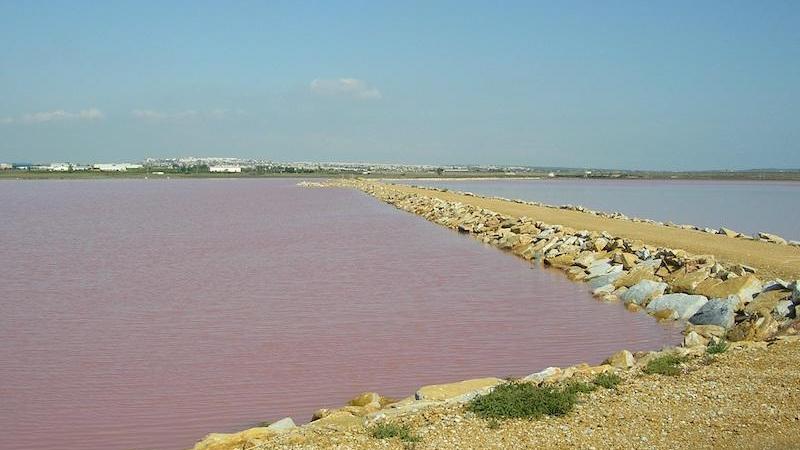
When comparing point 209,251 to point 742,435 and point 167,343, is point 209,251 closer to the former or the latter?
point 167,343

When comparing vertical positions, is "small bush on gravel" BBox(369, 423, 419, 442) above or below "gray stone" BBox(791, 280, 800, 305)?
below

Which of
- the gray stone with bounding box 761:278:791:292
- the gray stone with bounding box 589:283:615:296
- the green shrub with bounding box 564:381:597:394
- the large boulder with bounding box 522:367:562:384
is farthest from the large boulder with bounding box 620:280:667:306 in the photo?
the green shrub with bounding box 564:381:597:394

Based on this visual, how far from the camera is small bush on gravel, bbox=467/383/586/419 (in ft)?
19.8

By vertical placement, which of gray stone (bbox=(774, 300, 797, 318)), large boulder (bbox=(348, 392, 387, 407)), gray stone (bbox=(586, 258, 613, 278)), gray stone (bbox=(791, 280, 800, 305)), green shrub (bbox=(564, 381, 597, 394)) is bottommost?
gray stone (bbox=(586, 258, 613, 278))

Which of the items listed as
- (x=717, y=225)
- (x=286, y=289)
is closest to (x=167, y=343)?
(x=286, y=289)

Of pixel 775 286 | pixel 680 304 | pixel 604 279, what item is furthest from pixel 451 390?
pixel 604 279

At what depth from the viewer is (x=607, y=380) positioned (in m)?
6.80

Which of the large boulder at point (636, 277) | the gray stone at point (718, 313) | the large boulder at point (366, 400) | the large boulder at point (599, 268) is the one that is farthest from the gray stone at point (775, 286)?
the large boulder at point (366, 400)

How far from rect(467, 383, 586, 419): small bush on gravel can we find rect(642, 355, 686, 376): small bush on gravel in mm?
1087

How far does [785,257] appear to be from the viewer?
1599cm

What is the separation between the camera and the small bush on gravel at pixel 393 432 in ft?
18.5

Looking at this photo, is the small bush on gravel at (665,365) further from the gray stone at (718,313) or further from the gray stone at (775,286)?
the gray stone at (775,286)

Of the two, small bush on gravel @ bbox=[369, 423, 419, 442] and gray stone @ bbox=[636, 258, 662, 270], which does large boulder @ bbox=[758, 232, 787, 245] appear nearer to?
gray stone @ bbox=[636, 258, 662, 270]

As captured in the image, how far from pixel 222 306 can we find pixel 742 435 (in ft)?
31.1
